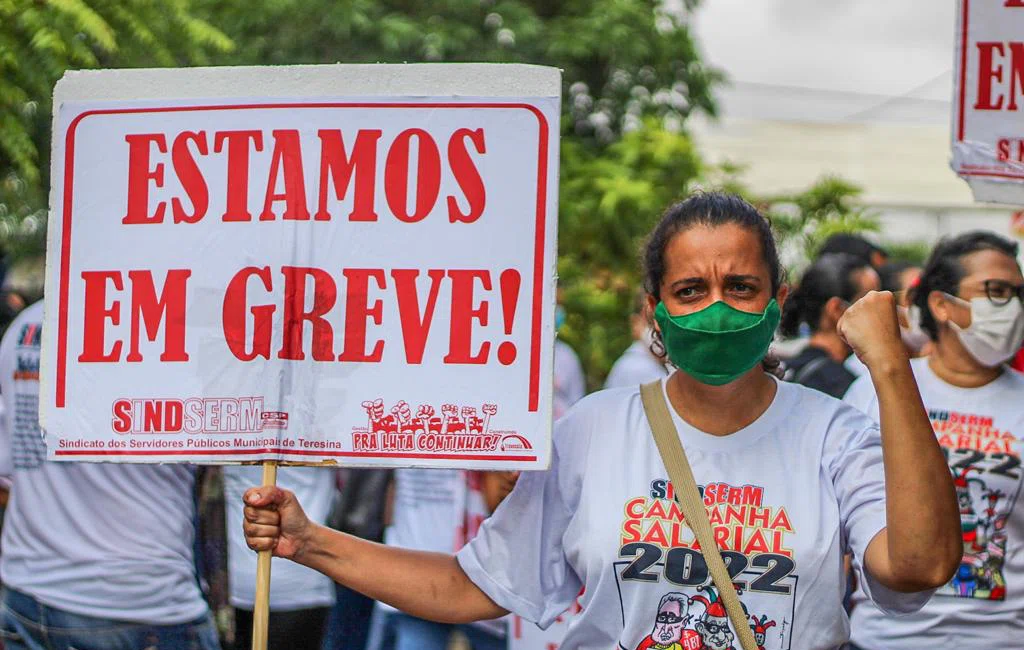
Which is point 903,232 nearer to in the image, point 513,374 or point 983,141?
point 983,141

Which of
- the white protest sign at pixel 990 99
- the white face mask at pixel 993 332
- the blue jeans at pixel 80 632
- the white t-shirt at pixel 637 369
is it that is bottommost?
the blue jeans at pixel 80 632

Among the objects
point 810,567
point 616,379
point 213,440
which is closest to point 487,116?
point 213,440

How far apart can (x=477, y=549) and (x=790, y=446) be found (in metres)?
0.70

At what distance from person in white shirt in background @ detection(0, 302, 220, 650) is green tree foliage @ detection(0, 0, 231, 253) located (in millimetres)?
1053

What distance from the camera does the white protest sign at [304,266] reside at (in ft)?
9.52

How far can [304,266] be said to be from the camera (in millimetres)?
2965

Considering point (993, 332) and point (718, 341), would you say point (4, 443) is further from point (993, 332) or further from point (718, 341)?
point (993, 332)

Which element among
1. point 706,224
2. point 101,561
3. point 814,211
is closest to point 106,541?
point 101,561

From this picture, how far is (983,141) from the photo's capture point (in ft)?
13.2

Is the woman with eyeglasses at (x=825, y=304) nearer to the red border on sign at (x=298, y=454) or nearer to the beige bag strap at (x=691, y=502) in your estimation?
the beige bag strap at (x=691, y=502)

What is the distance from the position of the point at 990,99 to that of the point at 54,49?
9.41ft

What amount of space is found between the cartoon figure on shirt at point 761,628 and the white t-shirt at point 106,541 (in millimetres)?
2148

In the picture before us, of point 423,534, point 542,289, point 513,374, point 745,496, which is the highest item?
point 542,289

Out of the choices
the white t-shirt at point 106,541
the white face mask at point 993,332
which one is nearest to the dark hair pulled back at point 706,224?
the white face mask at point 993,332
